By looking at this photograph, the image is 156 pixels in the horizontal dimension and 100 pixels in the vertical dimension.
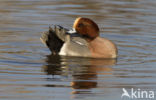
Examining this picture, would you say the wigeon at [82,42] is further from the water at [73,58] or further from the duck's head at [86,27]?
the water at [73,58]

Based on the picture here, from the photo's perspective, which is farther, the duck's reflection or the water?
the duck's reflection

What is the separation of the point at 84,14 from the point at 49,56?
4.65 meters

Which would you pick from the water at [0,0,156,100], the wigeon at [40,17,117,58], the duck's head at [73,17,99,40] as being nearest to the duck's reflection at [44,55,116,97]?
the water at [0,0,156,100]

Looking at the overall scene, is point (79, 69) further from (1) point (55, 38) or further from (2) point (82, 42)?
(1) point (55, 38)

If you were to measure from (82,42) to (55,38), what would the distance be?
599mm

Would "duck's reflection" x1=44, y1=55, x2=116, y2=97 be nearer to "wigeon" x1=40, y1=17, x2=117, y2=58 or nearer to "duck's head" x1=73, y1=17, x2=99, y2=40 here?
"wigeon" x1=40, y1=17, x2=117, y2=58

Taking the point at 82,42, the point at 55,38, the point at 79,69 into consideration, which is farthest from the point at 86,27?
the point at 79,69

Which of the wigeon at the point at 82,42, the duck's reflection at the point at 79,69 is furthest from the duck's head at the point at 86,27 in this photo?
the duck's reflection at the point at 79,69

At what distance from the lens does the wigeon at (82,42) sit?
11.2 meters

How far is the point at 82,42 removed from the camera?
1116 centimetres

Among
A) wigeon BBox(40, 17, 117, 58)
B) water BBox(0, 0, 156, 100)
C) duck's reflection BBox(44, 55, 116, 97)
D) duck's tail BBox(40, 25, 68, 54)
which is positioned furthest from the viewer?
duck's tail BBox(40, 25, 68, 54)

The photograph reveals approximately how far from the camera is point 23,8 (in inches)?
648

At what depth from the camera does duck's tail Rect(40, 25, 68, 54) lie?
11.3 m

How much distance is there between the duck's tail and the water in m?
0.23
